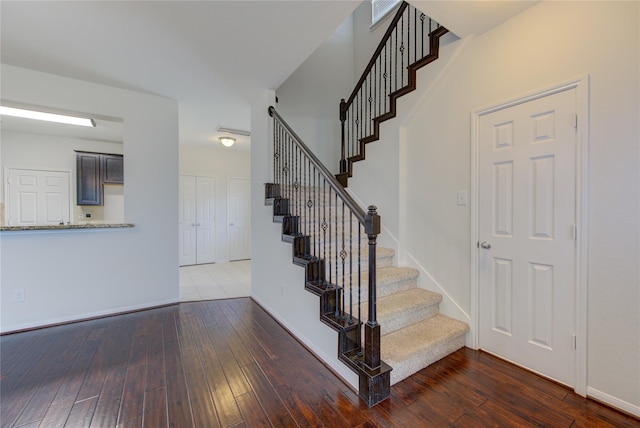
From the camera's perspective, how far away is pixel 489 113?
2.17 metres

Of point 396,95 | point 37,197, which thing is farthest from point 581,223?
point 37,197

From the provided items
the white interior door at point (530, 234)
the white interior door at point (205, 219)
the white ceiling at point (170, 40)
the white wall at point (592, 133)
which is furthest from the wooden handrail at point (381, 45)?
the white interior door at point (205, 219)

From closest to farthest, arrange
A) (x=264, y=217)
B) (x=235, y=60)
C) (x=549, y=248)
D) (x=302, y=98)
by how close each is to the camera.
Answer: (x=549, y=248), (x=235, y=60), (x=264, y=217), (x=302, y=98)

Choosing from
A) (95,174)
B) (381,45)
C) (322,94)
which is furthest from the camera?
(95,174)

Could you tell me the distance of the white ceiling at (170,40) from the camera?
193cm

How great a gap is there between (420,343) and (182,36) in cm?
322

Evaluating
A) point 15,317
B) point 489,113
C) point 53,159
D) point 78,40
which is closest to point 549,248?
point 489,113

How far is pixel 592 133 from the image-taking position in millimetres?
1658

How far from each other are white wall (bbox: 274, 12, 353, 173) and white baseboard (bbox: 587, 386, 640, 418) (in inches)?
148

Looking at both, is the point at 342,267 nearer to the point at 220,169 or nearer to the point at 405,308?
the point at 405,308

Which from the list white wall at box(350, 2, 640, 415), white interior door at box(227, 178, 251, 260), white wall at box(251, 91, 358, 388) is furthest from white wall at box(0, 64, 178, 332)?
white wall at box(350, 2, 640, 415)

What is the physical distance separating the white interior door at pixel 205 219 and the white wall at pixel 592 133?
211 inches

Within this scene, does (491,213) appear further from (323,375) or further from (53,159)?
(53,159)

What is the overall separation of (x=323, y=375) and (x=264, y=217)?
6.31 feet
